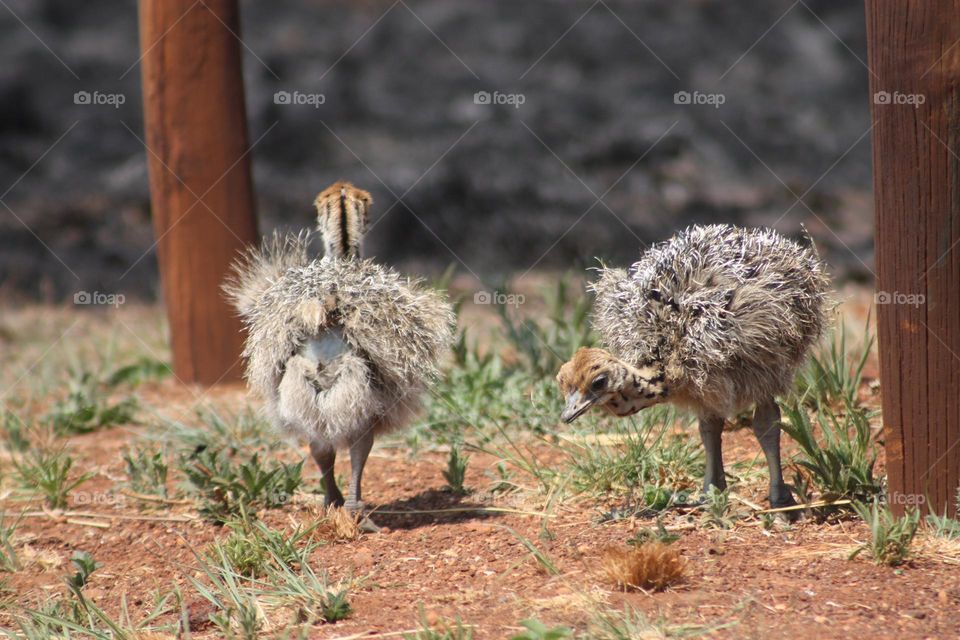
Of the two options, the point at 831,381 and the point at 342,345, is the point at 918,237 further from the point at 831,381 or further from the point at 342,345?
the point at 342,345

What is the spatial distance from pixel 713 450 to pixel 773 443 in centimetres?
26

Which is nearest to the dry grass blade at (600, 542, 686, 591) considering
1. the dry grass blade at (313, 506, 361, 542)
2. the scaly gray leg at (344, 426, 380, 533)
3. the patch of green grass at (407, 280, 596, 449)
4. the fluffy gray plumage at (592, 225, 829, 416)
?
the fluffy gray plumage at (592, 225, 829, 416)

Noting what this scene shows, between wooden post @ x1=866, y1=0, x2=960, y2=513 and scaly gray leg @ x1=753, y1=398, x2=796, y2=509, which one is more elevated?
wooden post @ x1=866, y1=0, x2=960, y2=513

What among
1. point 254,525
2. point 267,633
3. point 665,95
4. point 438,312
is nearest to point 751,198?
point 665,95

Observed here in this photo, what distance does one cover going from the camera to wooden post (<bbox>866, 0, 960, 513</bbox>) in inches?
163

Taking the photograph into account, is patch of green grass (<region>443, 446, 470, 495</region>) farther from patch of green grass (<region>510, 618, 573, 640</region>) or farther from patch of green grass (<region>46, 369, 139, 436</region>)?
patch of green grass (<region>46, 369, 139, 436</region>)

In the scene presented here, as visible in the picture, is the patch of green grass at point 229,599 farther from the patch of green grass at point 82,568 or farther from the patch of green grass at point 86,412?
the patch of green grass at point 86,412

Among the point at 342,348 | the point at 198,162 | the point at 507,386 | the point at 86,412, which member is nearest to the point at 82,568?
the point at 342,348

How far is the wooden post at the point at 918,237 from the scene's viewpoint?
413 cm

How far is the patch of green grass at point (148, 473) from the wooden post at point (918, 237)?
3540 mm

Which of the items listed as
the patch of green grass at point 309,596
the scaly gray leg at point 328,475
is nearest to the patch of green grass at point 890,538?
the patch of green grass at point 309,596

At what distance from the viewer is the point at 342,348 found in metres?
5.00

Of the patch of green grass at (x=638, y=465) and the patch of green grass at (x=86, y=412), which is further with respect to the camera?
the patch of green grass at (x=86, y=412)

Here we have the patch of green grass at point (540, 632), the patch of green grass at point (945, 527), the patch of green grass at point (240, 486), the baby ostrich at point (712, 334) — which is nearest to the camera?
the patch of green grass at point (540, 632)
